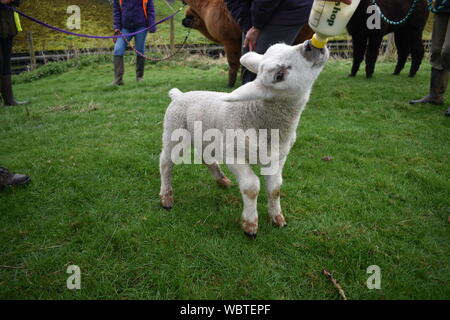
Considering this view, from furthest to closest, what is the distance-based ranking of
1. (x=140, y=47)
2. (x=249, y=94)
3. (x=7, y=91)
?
(x=140, y=47) → (x=7, y=91) → (x=249, y=94)

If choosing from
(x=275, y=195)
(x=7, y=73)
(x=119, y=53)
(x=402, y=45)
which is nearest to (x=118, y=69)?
(x=119, y=53)

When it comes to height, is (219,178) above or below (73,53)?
below

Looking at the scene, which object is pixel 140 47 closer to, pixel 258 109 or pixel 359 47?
pixel 359 47

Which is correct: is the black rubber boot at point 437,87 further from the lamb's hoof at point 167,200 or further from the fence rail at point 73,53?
the fence rail at point 73,53

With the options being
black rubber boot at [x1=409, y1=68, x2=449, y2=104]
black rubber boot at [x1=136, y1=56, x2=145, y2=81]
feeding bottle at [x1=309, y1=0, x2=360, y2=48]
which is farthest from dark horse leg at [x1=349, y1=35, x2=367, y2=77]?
feeding bottle at [x1=309, y1=0, x2=360, y2=48]

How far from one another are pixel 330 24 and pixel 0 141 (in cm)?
528

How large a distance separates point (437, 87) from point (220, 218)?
5.33 m

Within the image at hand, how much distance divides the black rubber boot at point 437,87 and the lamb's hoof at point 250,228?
5106 mm

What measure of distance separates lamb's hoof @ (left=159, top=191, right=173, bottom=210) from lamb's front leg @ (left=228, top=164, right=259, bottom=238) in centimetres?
93

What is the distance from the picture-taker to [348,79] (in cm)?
784

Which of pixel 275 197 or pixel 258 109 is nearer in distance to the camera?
pixel 258 109

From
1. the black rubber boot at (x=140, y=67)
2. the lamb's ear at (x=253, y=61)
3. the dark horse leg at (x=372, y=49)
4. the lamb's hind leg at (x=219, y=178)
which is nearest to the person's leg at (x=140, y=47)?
the black rubber boot at (x=140, y=67)

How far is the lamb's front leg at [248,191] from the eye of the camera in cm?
246

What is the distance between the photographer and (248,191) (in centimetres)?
247
